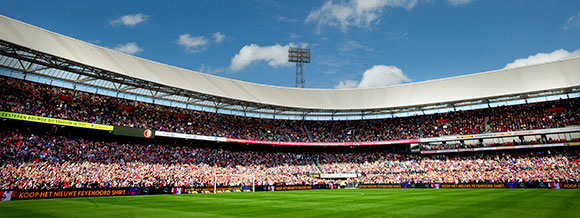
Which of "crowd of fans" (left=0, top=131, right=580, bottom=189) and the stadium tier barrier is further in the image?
"crowd of fans" (left=0, top=131, right=580, bottom=189)

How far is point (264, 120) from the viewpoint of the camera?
55156 mm

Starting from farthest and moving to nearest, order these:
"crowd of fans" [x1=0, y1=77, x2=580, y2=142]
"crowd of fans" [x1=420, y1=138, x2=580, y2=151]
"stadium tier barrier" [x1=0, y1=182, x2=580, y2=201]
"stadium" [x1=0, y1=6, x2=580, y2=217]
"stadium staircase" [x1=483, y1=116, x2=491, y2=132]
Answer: "stadium staircase" [x1=483, y1=116, x2=491, y2=132] < "crowd of fans" [x1=420, y1=138, x2=580, y2=151] < "crowd of fans" [x1=0, y1=77, x2=580, y2=142] < "stadium" [x1=0, y1=6, x2=580, y2=217] < "stadium tier barrier" [x1=0, y1=182, x2=580, y2=201]

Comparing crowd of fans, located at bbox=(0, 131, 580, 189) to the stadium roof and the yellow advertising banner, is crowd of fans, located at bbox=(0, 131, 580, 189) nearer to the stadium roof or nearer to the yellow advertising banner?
the yellow advertising banner

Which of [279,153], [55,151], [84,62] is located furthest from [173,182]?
[279,153]

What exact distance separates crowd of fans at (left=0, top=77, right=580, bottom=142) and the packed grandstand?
17 centimetres

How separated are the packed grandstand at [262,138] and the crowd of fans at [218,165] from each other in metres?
0.15

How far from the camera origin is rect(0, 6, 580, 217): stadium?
2808 centimetres

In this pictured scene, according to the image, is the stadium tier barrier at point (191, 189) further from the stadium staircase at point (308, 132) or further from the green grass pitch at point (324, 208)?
the stadium staircase at point (308, 132)

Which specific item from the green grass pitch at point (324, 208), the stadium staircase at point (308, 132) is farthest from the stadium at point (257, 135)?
the green grass pitch at point (324, 208)

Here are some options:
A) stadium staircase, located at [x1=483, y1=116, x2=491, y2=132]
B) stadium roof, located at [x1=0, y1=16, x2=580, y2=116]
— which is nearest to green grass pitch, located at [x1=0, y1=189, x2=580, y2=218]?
stadium roof, located at [x1=0, y1=16, x2=580, y2=116]

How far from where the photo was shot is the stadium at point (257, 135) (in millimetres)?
28078

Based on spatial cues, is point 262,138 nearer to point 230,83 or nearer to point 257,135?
point 257,135

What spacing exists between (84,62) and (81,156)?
32.3 ft

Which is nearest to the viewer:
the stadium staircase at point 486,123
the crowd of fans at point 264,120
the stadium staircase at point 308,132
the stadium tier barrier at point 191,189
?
the stadium tier barrier at point 191,189
